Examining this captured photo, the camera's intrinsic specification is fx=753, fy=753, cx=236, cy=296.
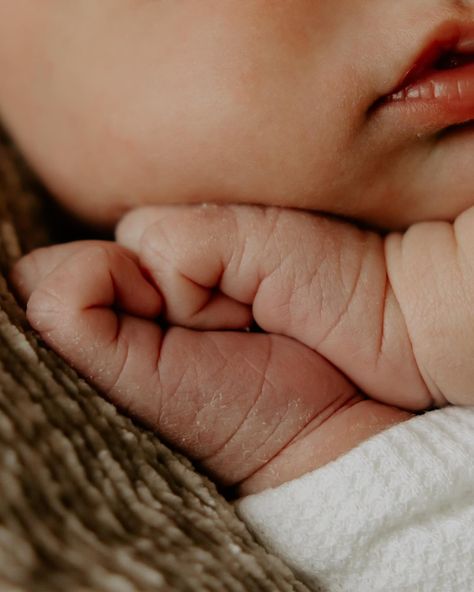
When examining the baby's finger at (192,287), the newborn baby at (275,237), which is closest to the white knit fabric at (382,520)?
the newborn baby at (275,237)

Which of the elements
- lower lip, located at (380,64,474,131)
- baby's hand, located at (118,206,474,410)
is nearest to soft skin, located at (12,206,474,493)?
baby's hand, located at (118,206,474,410)

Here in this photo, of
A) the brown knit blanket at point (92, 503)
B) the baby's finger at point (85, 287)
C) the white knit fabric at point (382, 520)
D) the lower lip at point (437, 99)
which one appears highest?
the lower lip at point (437, 99)

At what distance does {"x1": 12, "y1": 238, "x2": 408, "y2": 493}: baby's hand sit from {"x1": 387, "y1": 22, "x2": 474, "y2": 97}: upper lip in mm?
215

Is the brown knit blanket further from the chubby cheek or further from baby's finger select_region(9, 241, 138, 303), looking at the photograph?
the chubby cheek

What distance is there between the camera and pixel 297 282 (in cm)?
81

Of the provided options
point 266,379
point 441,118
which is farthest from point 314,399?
point 441,118

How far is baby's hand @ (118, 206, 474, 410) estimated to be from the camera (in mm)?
797

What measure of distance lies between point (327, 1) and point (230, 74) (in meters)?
0.12

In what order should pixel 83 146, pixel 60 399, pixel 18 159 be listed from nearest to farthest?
pixel 60 399, pixel 83 146, pixel 18 159

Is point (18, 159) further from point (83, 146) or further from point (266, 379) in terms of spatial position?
point (266, 379)

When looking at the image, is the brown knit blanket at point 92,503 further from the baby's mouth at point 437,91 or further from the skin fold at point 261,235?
the baby's mouth at point 437,91

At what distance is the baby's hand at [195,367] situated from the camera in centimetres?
74

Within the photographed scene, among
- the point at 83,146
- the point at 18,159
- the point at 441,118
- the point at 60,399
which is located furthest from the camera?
the point at 18,159

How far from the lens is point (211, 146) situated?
78 cm
